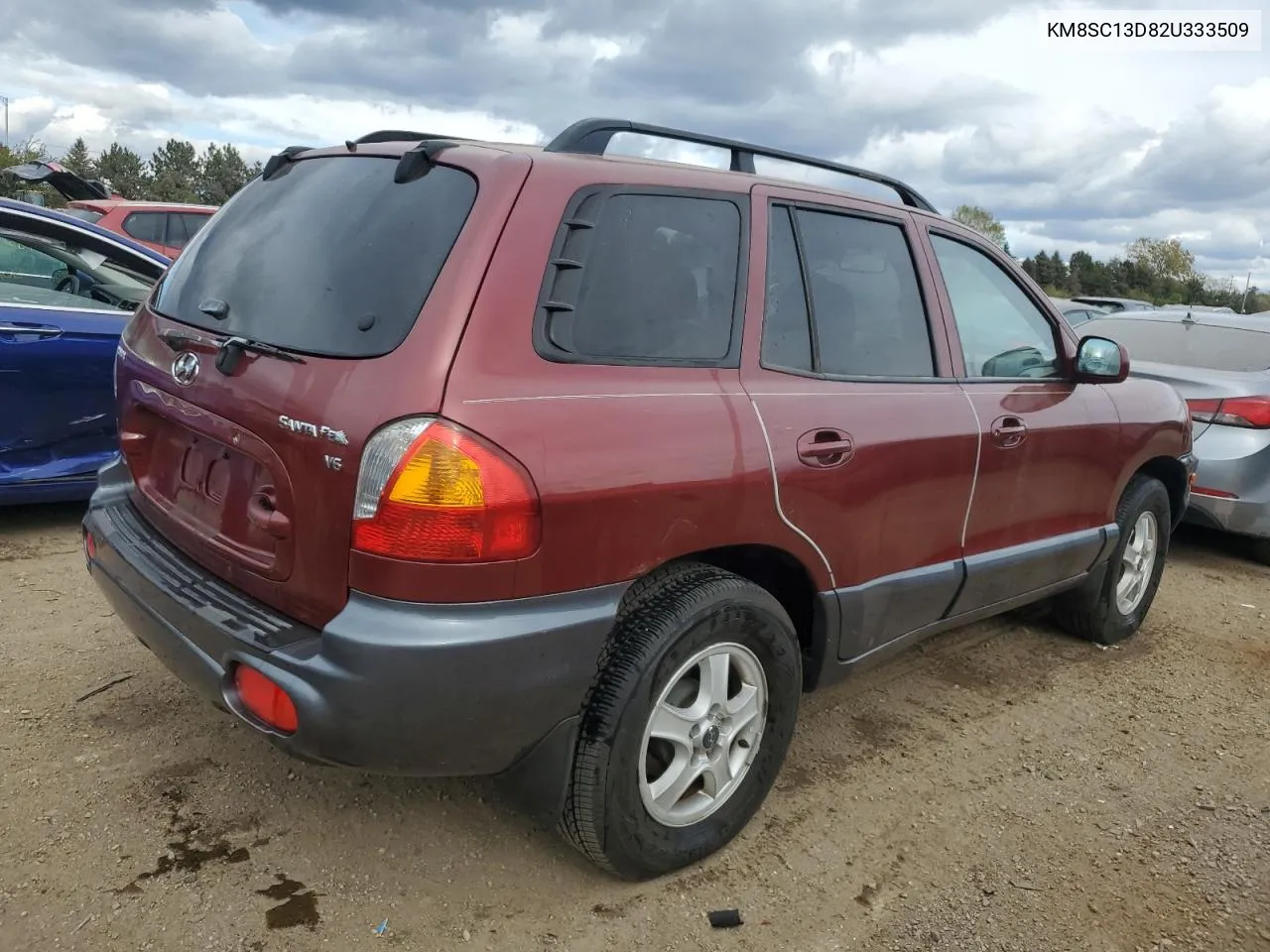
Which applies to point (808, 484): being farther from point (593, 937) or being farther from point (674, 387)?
point (593, 937)

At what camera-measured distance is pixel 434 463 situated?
1973 millimetres

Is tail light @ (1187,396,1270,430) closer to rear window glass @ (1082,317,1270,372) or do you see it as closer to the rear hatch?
rear window glass @ (1082,317,1270,372)

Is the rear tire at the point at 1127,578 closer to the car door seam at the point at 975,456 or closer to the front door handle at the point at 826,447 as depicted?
the car door seam at the point at 975,456

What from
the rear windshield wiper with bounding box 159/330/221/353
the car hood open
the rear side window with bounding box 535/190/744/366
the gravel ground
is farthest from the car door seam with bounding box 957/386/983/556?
the car hood open

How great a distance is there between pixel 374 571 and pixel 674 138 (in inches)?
62.8

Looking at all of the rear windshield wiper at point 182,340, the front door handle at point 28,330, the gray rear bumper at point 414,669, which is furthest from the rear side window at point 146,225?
the gray rear bumper at point 414,669

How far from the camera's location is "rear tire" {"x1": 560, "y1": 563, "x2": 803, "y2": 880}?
7.46 ft

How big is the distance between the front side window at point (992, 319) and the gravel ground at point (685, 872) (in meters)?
1.28

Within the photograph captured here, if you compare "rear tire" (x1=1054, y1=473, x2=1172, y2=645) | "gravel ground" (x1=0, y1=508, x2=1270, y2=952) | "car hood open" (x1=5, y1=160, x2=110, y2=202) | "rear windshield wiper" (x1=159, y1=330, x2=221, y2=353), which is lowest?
"gravel ground" (x1=0, y1=508, x2=1270, y2=952)

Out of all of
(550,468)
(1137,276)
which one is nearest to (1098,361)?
(550,468)

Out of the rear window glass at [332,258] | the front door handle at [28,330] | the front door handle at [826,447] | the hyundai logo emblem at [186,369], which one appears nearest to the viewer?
the rear window glass at [332,258]

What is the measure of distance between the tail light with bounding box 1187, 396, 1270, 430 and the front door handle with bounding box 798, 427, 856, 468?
3941mm

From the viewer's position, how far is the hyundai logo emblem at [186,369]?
2.44 metres

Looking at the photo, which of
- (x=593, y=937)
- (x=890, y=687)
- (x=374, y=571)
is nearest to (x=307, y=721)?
(x=374, y=571)
